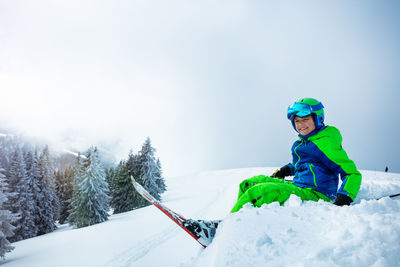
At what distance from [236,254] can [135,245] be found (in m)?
4.55

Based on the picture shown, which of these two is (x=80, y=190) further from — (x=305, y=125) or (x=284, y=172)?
(x=305, y=125)

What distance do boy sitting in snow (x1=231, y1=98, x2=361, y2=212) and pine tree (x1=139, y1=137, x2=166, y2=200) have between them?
20455 mm

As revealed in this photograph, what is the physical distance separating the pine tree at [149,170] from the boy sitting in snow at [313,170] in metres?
20.5

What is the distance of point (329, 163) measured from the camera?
2.97 meters

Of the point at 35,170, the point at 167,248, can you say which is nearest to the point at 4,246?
the point at 167,248

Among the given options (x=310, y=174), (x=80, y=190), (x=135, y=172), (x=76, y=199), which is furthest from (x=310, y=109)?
(x=76, y=199)

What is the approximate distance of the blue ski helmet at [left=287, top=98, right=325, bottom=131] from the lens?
3.27 meters

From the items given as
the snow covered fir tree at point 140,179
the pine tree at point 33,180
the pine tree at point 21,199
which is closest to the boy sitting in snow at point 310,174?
the snow covered fir tree at point 140,179

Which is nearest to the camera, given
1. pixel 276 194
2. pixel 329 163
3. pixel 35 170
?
pixel 276 194

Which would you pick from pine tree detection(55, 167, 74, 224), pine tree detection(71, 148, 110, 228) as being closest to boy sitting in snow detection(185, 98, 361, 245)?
Answer: pine tree detection(71, 148, 110, 228)

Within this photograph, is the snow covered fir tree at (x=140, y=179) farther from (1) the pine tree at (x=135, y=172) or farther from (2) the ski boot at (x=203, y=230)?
(2) the ski boot at (x=203, y=230)

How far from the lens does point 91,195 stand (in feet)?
66.8

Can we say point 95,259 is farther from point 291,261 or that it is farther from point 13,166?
point 13,166

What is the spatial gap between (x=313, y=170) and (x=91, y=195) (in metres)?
22.5
